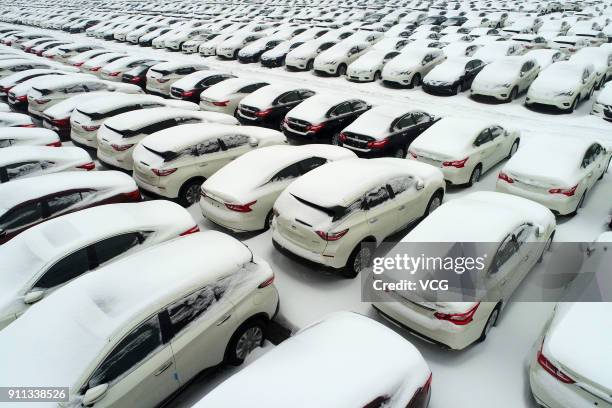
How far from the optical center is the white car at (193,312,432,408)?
3.50m

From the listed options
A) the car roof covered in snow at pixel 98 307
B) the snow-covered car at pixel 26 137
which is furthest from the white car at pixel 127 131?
the car roof covered in snow at pixel 98 307

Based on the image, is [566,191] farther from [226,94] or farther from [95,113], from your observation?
[95,113]

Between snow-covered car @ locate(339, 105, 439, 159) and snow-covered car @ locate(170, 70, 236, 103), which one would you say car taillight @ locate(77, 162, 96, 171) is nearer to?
snow-covered car @ locate(339, 105, 439, 159)

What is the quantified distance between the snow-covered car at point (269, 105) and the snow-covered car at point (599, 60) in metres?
10.8

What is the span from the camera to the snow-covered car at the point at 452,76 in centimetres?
1507

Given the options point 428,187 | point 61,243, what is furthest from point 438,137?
point 61,243

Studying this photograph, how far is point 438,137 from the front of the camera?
30.5ft

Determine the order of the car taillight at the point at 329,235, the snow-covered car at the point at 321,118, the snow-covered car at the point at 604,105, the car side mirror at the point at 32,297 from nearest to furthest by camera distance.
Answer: the car side mirror at the point at 32,297
the car taillight at the point at 329,235
the snow-covered car at the point at 321,118
the snow-covered car at the point at 604,105

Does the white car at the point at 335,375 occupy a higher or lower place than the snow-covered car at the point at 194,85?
higher

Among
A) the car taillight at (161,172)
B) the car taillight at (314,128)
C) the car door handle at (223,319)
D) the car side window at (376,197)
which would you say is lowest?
the car taillight at (314,128)

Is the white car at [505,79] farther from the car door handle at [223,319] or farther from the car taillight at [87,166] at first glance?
the car door handle at [223,319]

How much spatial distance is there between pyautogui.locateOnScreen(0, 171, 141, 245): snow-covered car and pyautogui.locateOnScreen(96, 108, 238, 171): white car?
6.05ft

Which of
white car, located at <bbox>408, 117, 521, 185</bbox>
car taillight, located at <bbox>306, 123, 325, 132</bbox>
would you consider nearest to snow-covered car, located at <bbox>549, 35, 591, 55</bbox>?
white car, located at <bbox>408, 117, 521, 185</bbox>

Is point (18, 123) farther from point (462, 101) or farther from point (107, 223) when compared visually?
point (462, 101)
